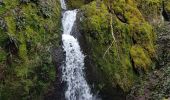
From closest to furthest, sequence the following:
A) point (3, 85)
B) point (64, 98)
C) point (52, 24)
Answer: point (3, 85) → point (64, 98) → point (52, 24)

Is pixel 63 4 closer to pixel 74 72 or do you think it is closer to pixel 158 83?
pixel 74 72

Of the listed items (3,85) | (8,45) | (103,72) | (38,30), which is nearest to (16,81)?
(3,85)

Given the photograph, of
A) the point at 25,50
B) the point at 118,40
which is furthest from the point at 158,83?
the point at 25,50

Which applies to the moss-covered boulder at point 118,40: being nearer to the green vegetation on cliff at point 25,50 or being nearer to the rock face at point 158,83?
the rock face at point 158,83

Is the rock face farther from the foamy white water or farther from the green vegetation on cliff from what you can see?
the foamy white water

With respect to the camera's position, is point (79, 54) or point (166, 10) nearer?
point (79, 54)

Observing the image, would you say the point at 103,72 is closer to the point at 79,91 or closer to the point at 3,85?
the point at 79,91

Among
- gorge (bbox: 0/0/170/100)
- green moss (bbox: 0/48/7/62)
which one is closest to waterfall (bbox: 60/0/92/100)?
gorge (bbox: 0/0/170/100)
